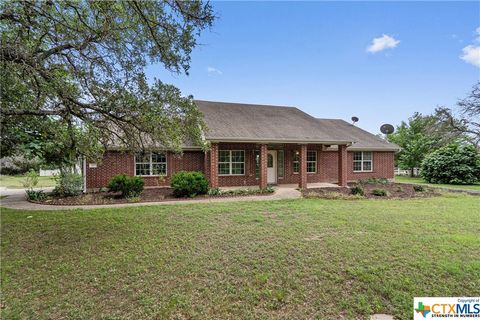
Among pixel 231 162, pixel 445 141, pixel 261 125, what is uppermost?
pixel 261 125

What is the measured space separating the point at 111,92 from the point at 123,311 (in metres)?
4.41

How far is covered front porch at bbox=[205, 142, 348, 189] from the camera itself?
13.6 metres

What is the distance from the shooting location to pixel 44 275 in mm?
4223

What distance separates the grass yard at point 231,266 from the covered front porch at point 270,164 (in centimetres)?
633

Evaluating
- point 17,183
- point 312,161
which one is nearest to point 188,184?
point 312,161

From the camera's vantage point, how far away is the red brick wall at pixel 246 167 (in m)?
13.3

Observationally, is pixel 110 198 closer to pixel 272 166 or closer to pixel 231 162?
pixel 231 162

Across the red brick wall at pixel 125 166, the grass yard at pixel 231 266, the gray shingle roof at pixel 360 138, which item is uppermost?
the gray shingle roof at pixel 360 138

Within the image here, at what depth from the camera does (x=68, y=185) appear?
11930 millimetres

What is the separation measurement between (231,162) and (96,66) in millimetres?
9810

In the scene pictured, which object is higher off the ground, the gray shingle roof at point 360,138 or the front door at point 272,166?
the gray shingle roof at point 360,138

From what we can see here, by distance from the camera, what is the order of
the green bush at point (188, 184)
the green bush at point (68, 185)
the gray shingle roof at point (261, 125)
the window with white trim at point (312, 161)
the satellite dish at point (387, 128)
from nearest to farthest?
the green bush at point (188, 184), the green bush at point (68, 185), the gray shingle roof at point (261, 125), the window with white trim at point (312, 161), the satellite dish at point (387, 128)

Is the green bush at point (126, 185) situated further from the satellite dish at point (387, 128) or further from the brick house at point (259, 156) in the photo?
the satellite dish at point (387, 128)
